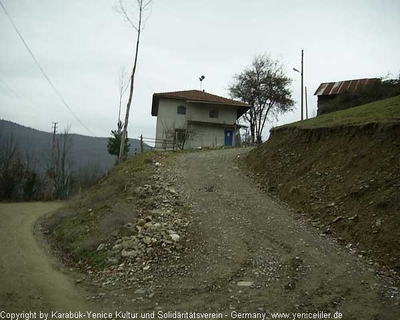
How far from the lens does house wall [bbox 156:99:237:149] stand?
3143 centimetres

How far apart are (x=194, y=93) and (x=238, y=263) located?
29.3 m

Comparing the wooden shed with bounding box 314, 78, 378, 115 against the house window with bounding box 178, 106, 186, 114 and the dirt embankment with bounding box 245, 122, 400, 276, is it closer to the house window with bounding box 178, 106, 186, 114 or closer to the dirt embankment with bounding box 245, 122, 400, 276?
the house window with bounding box 178, 106, 186, 114

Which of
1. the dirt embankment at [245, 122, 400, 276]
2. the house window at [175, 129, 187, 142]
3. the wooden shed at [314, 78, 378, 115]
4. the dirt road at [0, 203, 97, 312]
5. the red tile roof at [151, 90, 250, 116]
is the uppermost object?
the wooden shed at [314, 78, 378, 115]

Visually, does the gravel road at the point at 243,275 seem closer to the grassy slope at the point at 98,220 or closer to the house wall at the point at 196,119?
the grassy slope at the point at 98,220

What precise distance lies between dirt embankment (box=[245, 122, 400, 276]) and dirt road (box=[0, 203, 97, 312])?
5680 millimetres

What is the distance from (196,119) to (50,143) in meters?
21.7

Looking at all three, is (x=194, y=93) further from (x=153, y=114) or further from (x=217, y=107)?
(x=153, y=114)

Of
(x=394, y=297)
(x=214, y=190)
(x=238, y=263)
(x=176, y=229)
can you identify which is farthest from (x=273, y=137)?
(x=394, y=297)

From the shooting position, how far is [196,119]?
32.4m

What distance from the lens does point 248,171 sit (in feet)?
48.1

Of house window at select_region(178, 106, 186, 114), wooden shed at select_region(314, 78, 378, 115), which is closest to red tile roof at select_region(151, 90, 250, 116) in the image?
house window at select_region(178, 106, 186, 114)

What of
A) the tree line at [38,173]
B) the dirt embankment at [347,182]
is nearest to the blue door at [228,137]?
the tree line at [38,173]

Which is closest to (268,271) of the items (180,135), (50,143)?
(180,135)

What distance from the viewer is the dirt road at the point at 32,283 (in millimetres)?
5668
